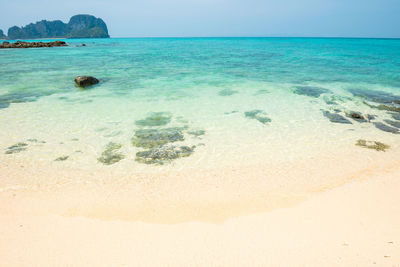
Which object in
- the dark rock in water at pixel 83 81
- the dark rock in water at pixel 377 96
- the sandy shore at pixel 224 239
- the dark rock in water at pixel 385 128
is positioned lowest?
the sandy shore at pixel 224 239

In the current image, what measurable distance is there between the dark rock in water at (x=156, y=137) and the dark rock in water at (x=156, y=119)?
87cm

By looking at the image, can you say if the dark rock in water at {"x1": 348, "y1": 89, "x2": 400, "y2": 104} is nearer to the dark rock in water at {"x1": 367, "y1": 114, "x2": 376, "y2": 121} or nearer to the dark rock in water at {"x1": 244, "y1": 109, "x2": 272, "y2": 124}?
the dark rock in water at {"x1": 367, "y1": 114, "x2": 376, "y2": 121}

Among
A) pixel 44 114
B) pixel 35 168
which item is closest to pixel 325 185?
pixel 35 168

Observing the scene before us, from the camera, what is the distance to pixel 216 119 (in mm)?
12219

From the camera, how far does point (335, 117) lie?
12469 millimetres

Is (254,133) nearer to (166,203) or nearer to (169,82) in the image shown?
(166,203)

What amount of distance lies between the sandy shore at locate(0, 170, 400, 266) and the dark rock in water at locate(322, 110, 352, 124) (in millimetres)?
6705

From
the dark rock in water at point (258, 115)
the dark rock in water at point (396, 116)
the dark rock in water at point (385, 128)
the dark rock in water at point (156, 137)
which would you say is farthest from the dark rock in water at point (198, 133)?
the dark rock in water at point (396, 116)

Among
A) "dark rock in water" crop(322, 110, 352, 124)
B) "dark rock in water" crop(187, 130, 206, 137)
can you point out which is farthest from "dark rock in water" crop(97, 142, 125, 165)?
"dark rock in water" crop(322, 110, 352, 124)

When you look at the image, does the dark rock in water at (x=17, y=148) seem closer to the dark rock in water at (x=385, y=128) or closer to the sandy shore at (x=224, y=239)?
the sandy shore at (x=224, y=239)

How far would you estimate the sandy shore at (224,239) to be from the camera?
427 centimetres

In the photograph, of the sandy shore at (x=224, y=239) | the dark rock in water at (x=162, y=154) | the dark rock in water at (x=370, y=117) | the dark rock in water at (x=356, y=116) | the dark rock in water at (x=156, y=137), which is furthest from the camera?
the dark rock in water at (x=370, y=117)

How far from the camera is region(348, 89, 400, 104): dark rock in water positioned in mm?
15680

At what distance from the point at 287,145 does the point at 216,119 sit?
4197 millimetres
